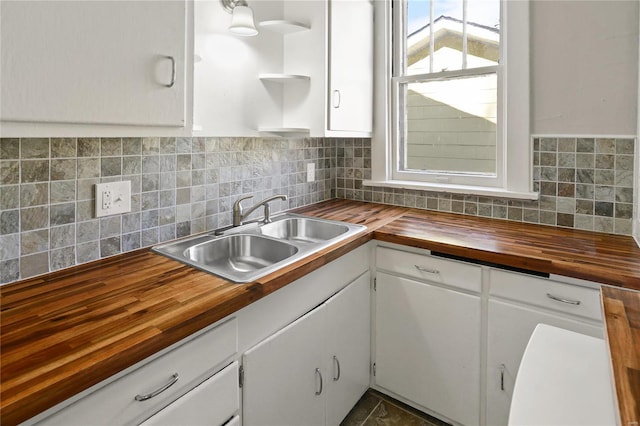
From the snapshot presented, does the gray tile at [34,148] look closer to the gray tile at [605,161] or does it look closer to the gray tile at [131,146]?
the gray tile at [131,146]

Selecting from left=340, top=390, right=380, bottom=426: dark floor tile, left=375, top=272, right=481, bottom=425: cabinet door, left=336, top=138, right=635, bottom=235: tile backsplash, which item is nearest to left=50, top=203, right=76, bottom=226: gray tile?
left=375, top=272, right=481, bottom=425: cabinet door

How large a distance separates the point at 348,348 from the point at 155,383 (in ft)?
3.33

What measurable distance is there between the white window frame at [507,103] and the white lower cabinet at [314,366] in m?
0.84

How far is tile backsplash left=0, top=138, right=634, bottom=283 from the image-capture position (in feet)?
3.99

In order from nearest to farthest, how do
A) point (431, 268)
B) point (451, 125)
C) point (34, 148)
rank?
point (34, 148), point (431, 268), point (451, 125)

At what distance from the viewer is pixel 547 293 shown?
1467mm

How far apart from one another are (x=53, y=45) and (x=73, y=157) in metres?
0.49

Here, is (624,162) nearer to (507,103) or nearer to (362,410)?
(507,103)

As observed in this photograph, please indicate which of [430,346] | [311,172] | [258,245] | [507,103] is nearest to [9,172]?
[258,245]

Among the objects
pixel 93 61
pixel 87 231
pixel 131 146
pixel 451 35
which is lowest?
pixel 87 231

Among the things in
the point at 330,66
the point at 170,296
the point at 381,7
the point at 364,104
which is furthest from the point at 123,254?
the point at 381,7

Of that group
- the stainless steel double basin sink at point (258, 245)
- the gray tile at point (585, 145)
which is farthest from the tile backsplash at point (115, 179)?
the gray tile at point (585, 145)

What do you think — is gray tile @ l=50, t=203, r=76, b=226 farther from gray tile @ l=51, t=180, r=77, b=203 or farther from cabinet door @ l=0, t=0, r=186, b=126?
cabinet door @ l=0, t=0, r=186, b=126

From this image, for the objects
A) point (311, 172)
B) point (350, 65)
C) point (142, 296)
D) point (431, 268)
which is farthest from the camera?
point (311, 172)
